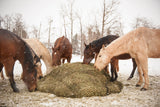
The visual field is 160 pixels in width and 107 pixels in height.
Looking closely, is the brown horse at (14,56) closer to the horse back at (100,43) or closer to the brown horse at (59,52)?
the brown horse at (59,52)

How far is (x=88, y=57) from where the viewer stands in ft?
19.3

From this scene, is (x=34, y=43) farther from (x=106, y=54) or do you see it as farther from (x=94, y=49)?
(x=106, y=54)

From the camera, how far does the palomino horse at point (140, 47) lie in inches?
155

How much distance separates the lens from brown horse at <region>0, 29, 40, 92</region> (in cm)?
344

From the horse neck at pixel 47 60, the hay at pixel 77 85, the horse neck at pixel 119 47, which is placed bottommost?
the hay at pixel 77 85

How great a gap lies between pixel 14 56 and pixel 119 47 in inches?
158

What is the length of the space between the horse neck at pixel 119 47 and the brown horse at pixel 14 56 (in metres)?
3.16

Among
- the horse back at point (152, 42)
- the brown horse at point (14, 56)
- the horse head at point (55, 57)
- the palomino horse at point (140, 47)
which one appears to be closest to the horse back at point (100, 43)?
the palomino horse at point (140, 47)

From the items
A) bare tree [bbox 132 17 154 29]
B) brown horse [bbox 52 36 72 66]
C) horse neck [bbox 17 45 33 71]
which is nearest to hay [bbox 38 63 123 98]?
horse neck [bbox 17 45 33 71]

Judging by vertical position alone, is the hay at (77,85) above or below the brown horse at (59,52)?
below

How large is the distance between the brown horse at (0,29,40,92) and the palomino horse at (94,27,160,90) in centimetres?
262

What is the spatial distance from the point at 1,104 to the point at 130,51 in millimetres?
4519

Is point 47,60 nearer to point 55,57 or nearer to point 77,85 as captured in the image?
point 55,57

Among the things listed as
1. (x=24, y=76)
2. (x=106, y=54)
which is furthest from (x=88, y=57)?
(x=24, y=76)
